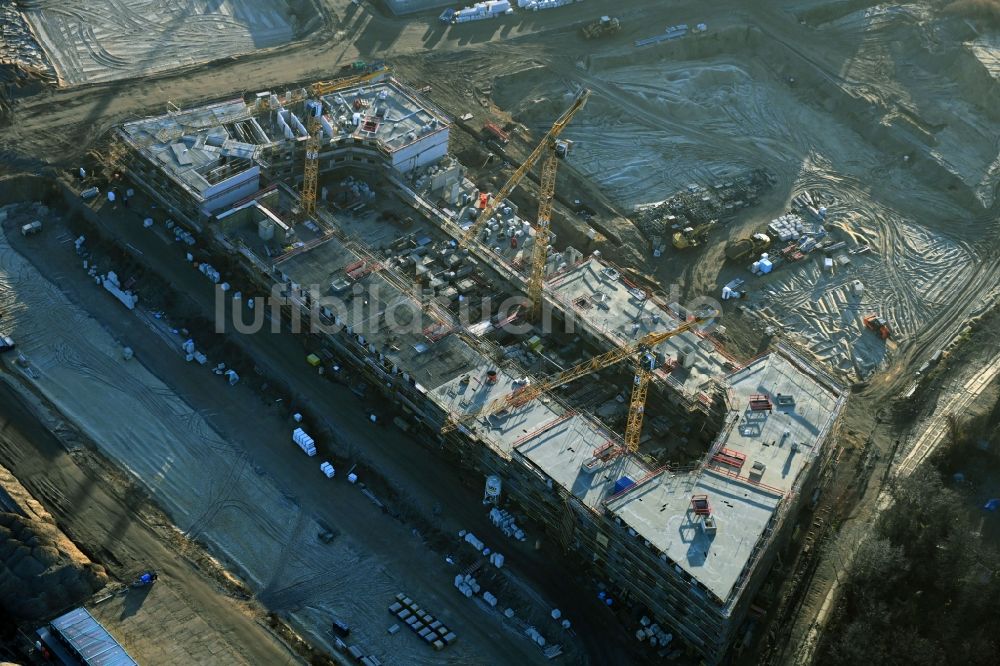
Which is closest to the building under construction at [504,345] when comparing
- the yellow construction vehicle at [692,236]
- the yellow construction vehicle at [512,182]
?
the yellow construction vehicle at [512,182]

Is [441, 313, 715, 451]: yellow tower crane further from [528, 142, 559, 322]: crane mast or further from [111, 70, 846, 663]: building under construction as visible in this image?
[528, 142, 559, 322]: crane mast

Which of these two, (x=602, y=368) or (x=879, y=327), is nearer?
(x=602, y=368)

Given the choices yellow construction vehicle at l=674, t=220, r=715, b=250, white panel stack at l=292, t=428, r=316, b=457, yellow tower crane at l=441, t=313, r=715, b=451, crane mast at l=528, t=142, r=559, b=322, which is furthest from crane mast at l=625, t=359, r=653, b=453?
white panel stack at l=292, t=428, r=316, b=457

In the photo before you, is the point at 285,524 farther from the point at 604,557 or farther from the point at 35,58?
the point at 35,58

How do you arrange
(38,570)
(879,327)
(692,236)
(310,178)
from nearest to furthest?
(38,570), (310,178), (879,327), (692,236)

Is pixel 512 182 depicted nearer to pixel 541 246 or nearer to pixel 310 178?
pixel 541 246

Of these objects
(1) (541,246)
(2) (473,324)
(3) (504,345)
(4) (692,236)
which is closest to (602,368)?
(3) (504,345)

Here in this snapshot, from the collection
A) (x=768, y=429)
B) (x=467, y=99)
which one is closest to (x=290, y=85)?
(x=467, y=99)
